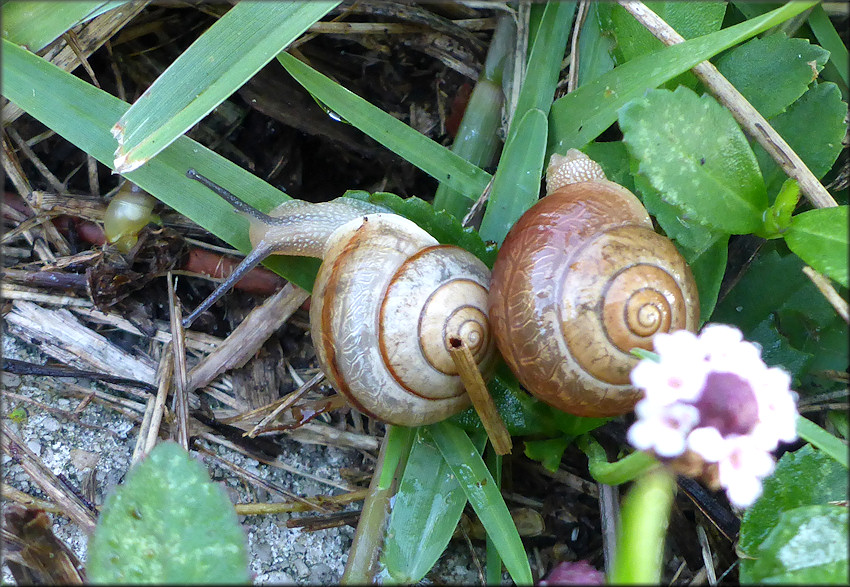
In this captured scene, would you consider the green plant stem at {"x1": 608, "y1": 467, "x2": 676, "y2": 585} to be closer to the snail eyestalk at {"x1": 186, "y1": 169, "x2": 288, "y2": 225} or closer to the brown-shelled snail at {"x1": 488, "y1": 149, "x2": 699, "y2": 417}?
the brown-shelled snail at {"x1": 488, "y1": 149, "x2": 699, "y2": 417}

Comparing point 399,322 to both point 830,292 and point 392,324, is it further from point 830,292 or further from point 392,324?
point 830,292

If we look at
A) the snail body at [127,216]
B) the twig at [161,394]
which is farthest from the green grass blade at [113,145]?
the twig at [161,394]

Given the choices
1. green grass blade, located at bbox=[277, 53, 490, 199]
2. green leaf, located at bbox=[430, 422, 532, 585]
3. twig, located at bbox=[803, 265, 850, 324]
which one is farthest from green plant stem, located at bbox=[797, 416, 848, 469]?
green grass blade, located at bbox=[277, 53, 490, 199]

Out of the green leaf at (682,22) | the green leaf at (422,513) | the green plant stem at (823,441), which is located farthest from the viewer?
the green leaf at (682,22)

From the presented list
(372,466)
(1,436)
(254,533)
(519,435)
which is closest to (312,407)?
(372,466)

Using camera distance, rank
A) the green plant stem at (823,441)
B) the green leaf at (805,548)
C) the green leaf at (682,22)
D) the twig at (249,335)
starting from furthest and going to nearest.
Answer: the twig at (249,335) → the green leaf at (682,22) → the green plant stem at (823,441) → the green leaf at (805,548)

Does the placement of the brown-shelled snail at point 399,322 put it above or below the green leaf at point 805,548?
above

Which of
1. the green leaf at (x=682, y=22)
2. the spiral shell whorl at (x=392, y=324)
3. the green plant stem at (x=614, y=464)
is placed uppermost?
the green leaf at (x=682, y=22)

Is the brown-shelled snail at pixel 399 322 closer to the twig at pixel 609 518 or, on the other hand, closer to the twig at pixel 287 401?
the twig at pixel 287 401
